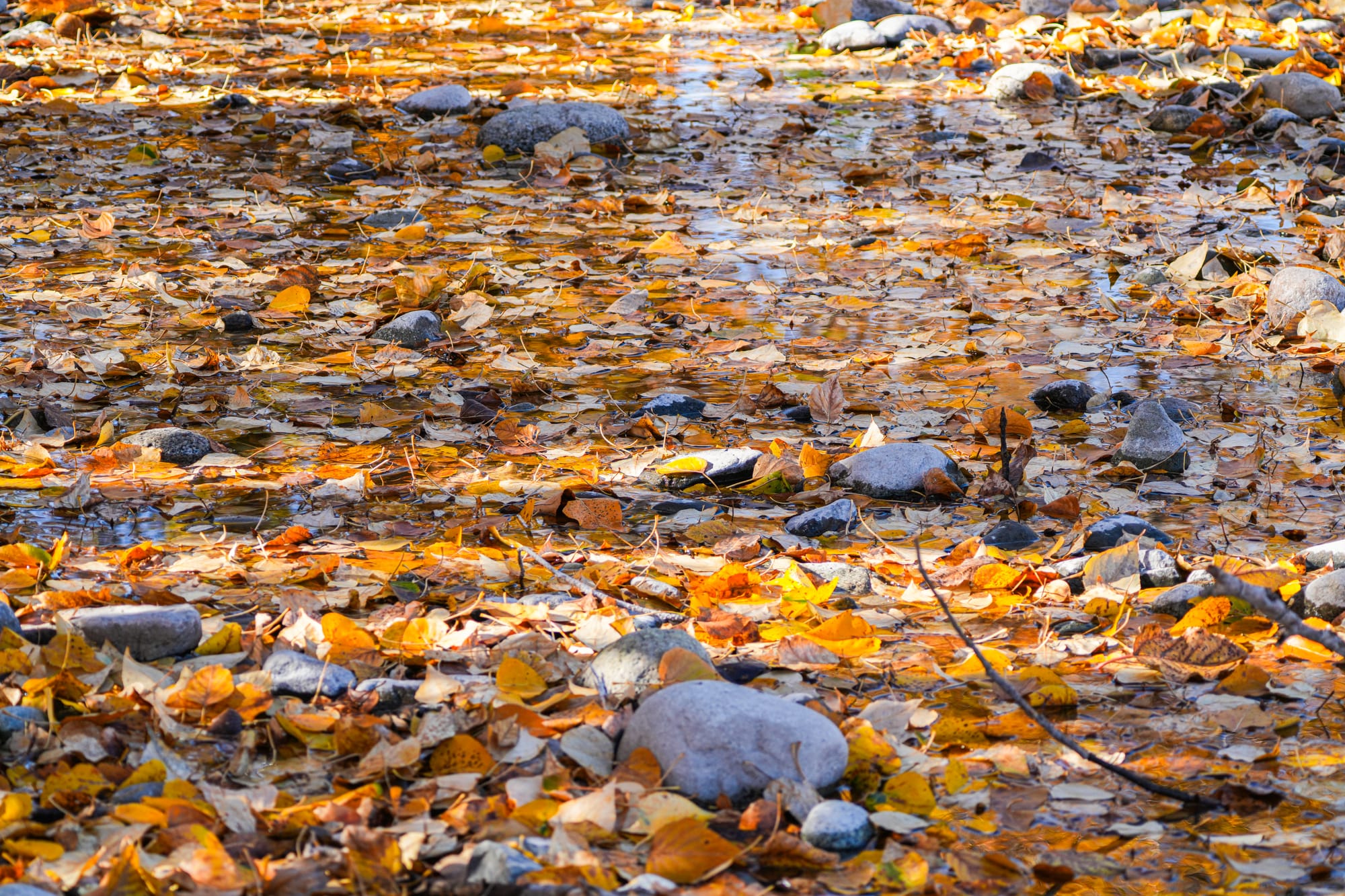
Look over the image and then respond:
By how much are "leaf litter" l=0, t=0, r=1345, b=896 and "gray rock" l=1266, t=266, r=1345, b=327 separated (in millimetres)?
19

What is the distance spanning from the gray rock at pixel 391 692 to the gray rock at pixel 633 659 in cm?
28

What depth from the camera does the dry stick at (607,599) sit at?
2.51 meters

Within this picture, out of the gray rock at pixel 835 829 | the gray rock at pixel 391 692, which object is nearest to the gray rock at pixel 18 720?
the gray rock at pixel 391 692

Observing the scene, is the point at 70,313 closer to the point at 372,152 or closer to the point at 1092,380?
the point at 372,152

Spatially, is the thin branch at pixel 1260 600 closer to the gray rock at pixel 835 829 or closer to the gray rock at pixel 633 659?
the gray rock at pixel 835 829

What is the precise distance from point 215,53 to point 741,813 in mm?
7772

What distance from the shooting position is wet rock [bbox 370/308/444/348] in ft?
13.4

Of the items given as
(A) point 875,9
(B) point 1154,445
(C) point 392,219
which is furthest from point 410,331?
(A) point 875,9

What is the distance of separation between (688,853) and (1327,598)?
140cm

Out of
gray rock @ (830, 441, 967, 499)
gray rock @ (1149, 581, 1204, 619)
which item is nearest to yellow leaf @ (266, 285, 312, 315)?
gray rock @ (830, 441, 967, 499)

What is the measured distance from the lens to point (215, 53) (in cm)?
844

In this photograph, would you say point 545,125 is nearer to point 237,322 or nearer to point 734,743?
point 237,322

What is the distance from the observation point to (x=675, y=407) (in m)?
3.58

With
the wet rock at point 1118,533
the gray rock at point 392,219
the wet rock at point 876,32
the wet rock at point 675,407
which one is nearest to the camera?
the wet rock at point 1118,533
